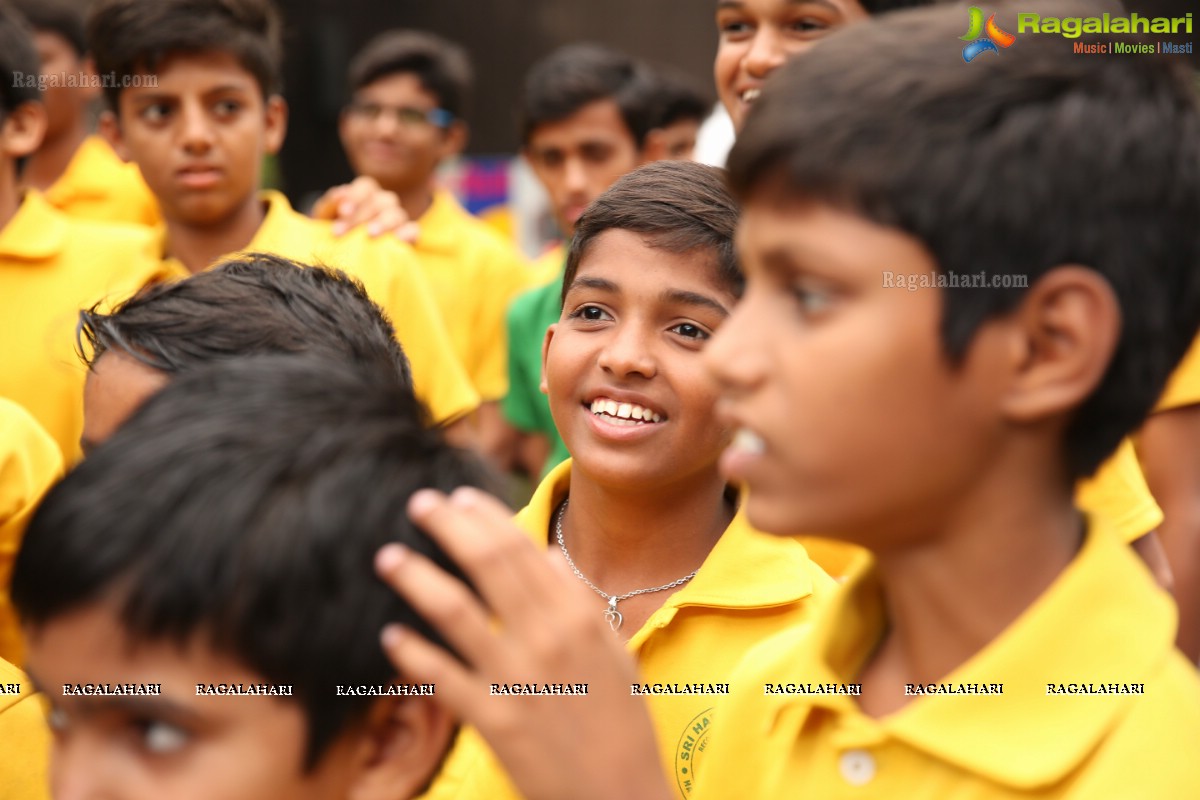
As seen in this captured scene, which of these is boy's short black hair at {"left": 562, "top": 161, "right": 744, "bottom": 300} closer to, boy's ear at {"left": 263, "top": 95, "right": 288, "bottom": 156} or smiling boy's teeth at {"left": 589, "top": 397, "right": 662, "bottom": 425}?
smiling boy's teeth at {"left": 589, "top": 397, "right": 662, "bottom": 425}

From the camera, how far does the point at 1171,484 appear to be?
287 centimetres

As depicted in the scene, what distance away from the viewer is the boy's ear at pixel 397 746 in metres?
1.47

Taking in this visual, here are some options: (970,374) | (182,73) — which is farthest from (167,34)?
(970,374)

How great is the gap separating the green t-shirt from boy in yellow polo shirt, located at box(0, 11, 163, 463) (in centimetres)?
A: 125

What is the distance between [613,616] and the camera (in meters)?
2.32

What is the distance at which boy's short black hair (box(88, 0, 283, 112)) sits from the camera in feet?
12.5

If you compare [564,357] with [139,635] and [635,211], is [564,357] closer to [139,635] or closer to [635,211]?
[635,211]

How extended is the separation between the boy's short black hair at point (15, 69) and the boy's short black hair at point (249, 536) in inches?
114

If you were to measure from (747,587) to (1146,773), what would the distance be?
3.08ft

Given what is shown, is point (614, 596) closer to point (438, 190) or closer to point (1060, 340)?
point (1060, 340)

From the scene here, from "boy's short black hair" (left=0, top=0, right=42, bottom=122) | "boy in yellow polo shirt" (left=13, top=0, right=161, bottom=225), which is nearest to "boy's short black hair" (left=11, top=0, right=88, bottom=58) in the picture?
"boy in yellow polo shirt" (left=13, top=0, right=161, bottom=225)

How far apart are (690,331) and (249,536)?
1132mm

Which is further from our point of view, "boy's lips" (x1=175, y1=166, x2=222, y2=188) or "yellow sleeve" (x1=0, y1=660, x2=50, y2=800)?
"boy's lips" (x1=175, y1=166, x2=222, y2=188)

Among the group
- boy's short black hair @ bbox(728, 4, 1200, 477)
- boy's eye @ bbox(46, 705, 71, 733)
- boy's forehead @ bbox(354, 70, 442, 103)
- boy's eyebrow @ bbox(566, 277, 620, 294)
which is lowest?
boy's forehead @ bbox(354, 70, 442, 103)
